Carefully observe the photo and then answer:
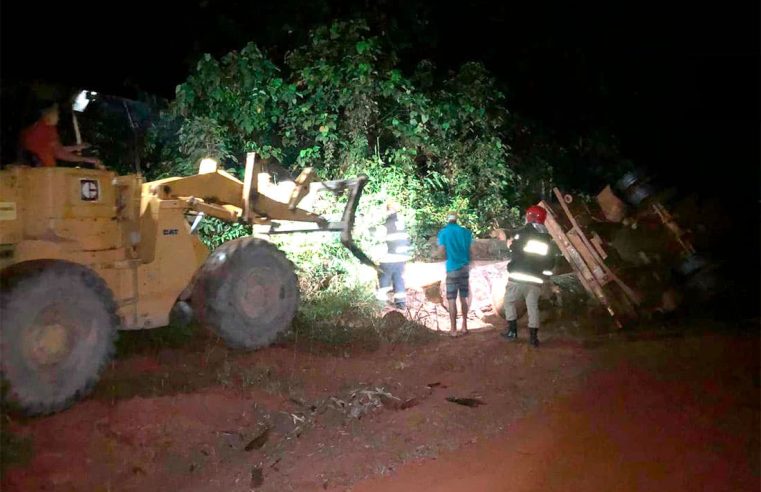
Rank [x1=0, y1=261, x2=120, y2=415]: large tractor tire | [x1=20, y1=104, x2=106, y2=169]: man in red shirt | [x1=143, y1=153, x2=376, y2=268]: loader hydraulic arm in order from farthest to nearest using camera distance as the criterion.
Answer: [x1=143, y1=153, x2=376, y2=268]: loader hydraulic arm → [x1=20, y1=104, x2=106, y2=169]: man in red shirt → [x1=0, y1=261, x2=120, y2=415]: large tractor tire

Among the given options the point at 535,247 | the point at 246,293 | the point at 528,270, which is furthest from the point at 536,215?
the point at 246,293

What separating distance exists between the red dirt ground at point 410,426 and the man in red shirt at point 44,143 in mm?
2133

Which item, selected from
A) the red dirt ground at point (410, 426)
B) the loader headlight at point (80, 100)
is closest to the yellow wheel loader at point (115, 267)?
the red dirt ground at point (410, 426)

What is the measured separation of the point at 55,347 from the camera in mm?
5566

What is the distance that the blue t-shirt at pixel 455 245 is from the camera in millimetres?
9031

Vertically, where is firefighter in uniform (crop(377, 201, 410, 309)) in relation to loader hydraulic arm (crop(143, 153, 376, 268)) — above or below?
below

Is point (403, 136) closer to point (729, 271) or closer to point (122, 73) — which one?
point (729, 271)

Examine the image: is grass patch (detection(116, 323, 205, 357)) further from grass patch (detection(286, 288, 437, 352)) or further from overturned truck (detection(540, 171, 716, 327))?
overturned truck (detection(540, 171, 716, 327))

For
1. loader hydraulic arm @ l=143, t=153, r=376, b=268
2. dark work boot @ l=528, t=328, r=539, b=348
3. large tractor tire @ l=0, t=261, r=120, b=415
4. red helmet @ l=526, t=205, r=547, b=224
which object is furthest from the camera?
red helmet @ l=526, t=205, r=547, b=224

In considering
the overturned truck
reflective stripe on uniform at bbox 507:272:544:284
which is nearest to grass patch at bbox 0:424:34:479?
reflective stripe on uniform at bbox 507:272:544:284

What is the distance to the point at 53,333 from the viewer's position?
556 cm

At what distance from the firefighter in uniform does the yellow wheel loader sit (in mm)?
1932

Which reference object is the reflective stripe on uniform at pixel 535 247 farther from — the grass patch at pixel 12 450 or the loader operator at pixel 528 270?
the grass patch at pixel 12 450

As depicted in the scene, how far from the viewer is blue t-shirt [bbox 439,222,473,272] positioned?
903cm
